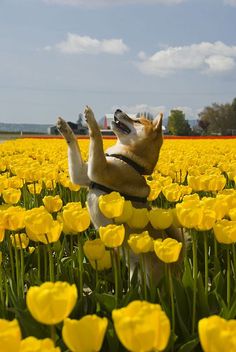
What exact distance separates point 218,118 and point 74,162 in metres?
89.5

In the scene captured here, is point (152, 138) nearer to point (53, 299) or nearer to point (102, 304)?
point (102, 304)

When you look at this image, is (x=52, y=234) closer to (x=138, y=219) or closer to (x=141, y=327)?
(x=138, y=219)

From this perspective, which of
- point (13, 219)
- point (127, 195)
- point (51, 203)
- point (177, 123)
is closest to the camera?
point (13, 219)

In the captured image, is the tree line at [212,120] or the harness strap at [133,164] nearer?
the harness strap at [133,164]

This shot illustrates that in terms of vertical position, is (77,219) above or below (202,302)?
above

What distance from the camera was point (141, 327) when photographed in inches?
45.3

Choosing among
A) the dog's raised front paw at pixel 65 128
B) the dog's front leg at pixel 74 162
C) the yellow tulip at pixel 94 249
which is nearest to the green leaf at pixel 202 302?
the yellow tulip at pixel 94 249

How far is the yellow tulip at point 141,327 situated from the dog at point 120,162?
1.98 meters

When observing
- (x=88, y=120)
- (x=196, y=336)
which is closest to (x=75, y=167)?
(x=88, y=120)

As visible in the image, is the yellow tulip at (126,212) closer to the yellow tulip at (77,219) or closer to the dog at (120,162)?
the yellow tulip at (77,219)

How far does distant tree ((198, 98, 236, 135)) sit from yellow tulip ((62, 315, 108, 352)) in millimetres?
87273

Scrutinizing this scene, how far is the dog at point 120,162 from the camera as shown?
11.8ft

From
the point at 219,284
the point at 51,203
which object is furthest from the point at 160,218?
the point at 51,203

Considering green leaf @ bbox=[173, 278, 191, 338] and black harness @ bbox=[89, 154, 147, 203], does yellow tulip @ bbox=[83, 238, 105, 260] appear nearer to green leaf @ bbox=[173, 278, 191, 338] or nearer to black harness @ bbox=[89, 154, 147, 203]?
green leaf @ bbox=[173, 278, 191, 338]
